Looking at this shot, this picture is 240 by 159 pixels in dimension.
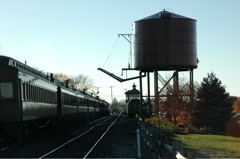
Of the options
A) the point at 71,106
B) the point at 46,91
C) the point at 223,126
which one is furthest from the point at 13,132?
the point at 223,126

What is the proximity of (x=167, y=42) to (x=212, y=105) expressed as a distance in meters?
7.31

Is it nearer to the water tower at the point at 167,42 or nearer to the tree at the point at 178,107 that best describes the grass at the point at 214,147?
the tree at the point at 178,107

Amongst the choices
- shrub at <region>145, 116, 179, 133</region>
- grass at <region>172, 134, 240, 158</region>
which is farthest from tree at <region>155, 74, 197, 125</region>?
grass at <region>172, 134, 240, 158</region>

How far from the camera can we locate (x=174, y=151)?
9375mm

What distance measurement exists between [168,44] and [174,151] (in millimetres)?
35676

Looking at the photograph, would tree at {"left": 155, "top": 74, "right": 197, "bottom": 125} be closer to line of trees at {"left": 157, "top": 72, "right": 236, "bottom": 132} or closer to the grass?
line of trees at {"left": 157, "top": 72, "right": 236, "bottom": 132}

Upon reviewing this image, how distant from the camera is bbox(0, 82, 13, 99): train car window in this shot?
64.6ft

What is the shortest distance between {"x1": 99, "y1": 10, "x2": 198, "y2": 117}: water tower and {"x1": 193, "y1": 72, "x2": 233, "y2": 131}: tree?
9.72 ft

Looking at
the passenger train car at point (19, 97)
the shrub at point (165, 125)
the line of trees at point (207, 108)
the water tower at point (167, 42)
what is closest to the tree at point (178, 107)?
the line of trees at point (207, 108)

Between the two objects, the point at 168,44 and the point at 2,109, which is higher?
the point at 168,44

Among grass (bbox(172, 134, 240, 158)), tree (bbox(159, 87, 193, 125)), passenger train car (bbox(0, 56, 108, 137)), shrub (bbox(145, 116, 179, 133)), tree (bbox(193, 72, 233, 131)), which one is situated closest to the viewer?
grass (bbox(172, 134, 240, 158))

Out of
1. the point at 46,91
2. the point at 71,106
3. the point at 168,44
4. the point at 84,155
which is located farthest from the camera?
the point at 168,44

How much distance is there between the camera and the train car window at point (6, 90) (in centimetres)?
1970

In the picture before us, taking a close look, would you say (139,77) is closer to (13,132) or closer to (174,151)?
(13,132)
